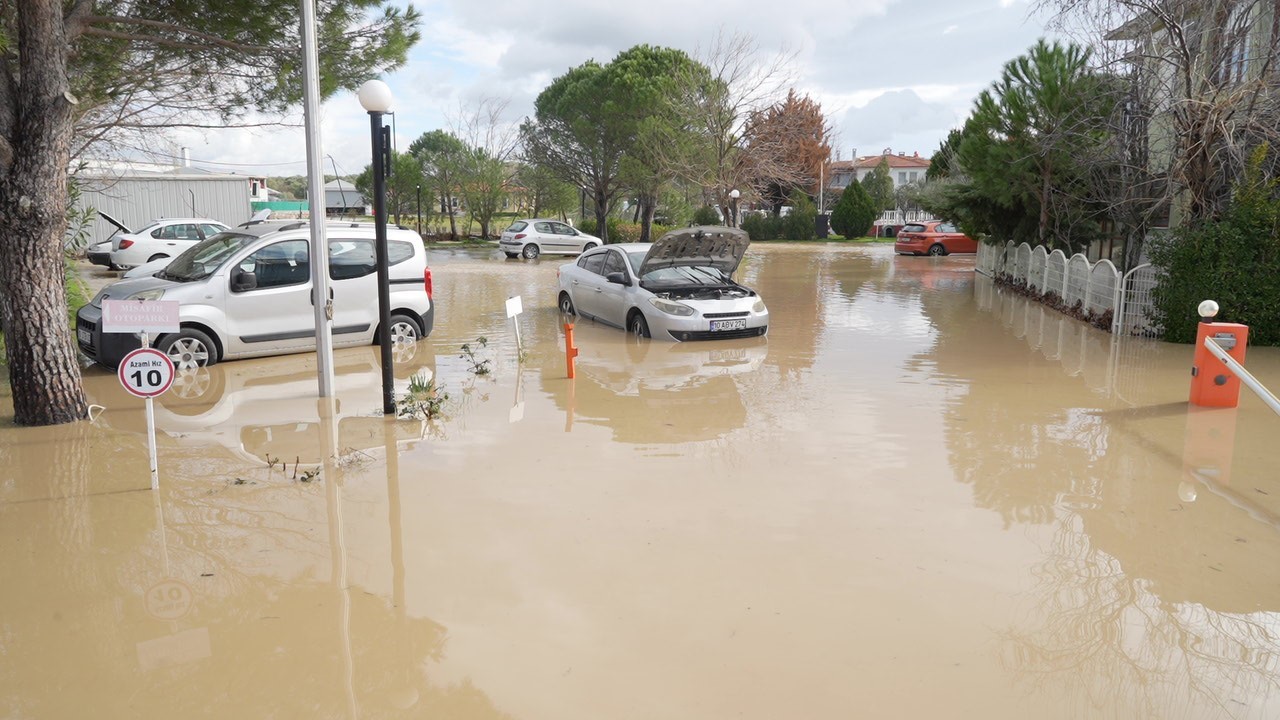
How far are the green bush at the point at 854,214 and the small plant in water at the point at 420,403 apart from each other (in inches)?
1655

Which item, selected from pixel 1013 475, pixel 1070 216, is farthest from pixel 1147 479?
pixel 1070 216

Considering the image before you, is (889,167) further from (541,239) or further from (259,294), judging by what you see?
(259,294)

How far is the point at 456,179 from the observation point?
138 feet

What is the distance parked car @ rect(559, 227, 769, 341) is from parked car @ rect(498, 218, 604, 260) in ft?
56.4

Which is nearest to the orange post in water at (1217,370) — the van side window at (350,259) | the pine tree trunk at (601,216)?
the van side window at (350,259)

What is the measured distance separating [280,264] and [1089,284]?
13.6 metres

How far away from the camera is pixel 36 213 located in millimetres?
8062

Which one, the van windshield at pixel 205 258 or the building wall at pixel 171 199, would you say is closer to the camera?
the van windshield at pixel 205 258

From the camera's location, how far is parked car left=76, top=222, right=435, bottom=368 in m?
10.7

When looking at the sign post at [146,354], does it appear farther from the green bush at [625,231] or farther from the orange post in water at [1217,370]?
the green bush at [625,231]

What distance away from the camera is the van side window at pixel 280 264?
11180 millimetres

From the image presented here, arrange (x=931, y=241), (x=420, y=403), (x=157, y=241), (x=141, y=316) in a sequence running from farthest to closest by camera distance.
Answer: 1. (x=931, y=241)
2. (x=157, y=241)
3. (x=420, y=403)
4. (x=141, y=316)

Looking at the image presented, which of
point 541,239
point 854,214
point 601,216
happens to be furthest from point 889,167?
point 541,239

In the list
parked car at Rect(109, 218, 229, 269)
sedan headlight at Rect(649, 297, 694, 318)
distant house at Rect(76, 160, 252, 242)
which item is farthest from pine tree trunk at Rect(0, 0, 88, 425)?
distant house at Rect(76, 160, 252, 242)
